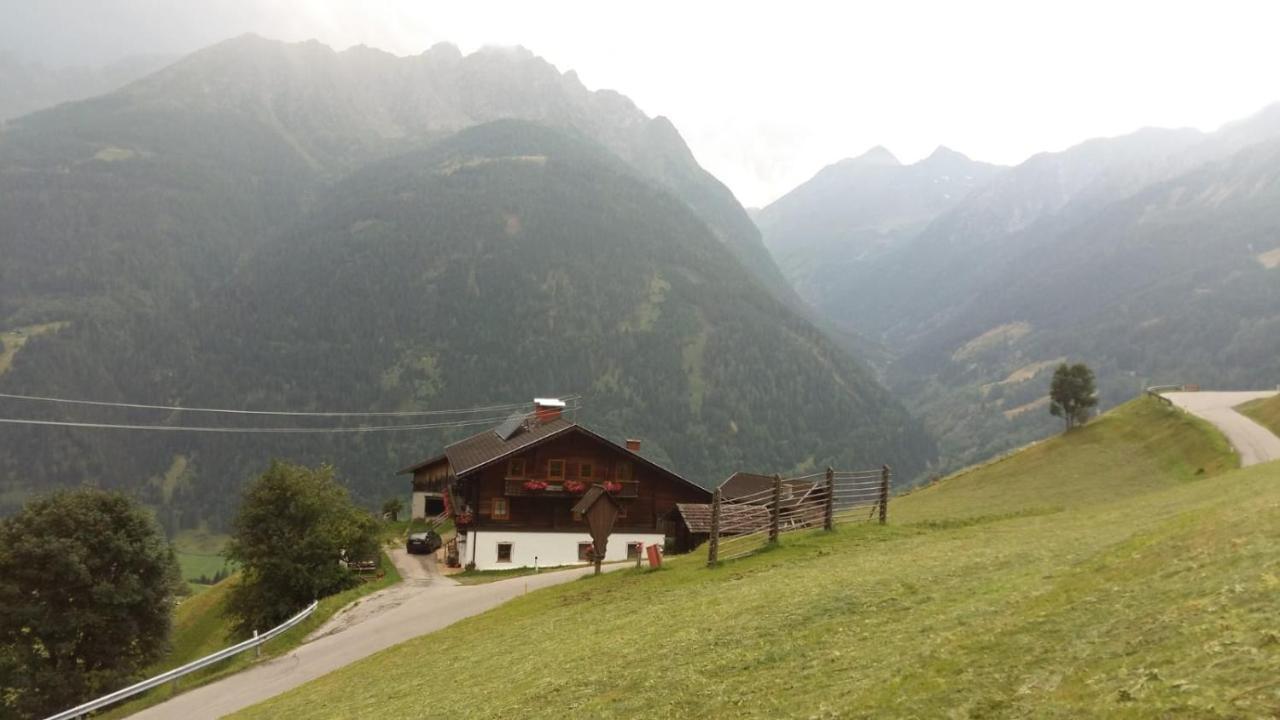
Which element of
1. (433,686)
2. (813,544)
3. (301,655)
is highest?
(813,544)

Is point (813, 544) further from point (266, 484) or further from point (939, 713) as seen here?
point (266, 484)

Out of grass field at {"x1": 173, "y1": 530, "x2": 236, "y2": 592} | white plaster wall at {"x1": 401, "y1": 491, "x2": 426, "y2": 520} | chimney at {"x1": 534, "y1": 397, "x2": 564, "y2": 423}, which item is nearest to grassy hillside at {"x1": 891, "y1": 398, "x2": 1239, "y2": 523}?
chimney at {"x1": 534, "y1": 397, "x2": 564, "y2": 423}

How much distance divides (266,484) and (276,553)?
15.6ft

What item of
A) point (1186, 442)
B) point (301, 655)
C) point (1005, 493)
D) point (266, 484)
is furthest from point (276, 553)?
point (1186, 442)

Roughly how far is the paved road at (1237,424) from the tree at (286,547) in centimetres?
5207

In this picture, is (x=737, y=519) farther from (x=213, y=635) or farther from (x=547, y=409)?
(x=547, y=409)

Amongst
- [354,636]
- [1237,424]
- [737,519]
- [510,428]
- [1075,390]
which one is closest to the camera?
[737,519]

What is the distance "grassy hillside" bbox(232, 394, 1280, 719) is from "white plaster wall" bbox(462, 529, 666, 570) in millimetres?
30305

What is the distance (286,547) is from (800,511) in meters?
33.2

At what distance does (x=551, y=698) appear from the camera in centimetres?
1474

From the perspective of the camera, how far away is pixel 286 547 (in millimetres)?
47500

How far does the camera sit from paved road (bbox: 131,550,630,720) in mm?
Answer: 27531

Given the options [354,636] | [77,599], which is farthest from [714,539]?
[77,599]

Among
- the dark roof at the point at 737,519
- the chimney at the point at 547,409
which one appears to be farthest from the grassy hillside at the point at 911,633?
the chimney at the point at 547,409
